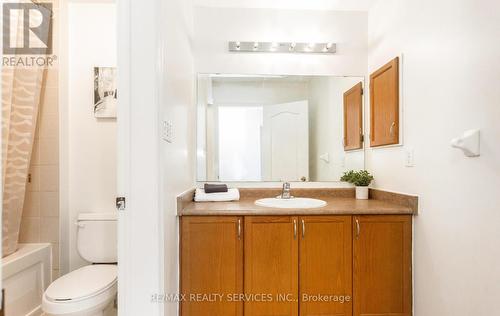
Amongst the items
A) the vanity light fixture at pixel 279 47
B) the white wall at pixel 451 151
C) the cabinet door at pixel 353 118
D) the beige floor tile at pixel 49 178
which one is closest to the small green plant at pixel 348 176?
the cabinet door at pixel 353 118

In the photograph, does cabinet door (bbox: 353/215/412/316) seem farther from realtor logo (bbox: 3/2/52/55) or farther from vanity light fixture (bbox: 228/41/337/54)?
realtor logo (bbox: 3/2/52/55)

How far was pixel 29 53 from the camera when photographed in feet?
6.52

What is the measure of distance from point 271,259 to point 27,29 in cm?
228

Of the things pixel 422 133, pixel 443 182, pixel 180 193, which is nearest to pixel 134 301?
pixel 180 193

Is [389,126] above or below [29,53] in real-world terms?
below

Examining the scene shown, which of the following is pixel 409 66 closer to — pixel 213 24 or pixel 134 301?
pixel 213 24

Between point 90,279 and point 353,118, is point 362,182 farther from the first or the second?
point 90,279

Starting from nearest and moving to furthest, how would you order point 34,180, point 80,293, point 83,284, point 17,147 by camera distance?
1. point 80,293
2. point 83,284
3. point 17,147
4. point 34,180

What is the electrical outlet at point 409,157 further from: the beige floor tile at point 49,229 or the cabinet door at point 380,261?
the beige floor tile at point 49,229

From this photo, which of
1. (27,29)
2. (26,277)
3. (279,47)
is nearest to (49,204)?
(26,277)

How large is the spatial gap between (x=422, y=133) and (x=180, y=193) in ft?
4.84

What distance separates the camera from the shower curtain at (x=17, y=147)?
5.98ft

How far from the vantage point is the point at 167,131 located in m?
1.44

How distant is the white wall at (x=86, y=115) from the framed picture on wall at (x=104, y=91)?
0.15ft
